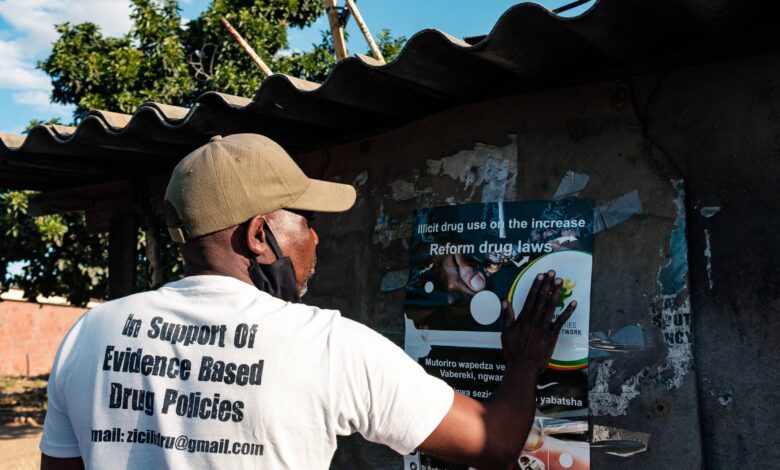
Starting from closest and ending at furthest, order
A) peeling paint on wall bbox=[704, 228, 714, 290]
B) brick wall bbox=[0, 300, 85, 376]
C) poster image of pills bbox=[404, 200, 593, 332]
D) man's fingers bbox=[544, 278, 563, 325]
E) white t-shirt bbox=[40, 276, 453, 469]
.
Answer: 1. white t-shirt bbox=[40, 276, 453, 469]
2. peeling paint on wall bbox=[704, 228, 714, 290]
3. man's fingers bbox=[544, 278, 563, 325]
4. poster image of pills bbox=[404, 200, 593, 332]
5. brick wall bbox=[0, 300, 85, 376]

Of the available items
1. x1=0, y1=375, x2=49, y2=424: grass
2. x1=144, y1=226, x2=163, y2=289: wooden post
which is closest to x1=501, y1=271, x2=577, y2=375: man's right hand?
x1=144, y1=226, x2=163, y2=289: wooden post

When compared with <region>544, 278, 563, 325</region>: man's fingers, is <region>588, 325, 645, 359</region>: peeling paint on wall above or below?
below

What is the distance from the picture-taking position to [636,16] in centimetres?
206

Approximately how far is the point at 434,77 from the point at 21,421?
12.8 meters

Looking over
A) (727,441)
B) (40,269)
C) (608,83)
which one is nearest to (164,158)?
(608,83)

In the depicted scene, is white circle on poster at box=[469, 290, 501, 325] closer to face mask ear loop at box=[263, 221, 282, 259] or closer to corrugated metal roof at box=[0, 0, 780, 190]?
corrugated metal roof at box=[0, 0, 780, 190]

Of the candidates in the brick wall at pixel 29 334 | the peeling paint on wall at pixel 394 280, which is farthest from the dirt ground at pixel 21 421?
the peeling paint on wall at pixel 394 280

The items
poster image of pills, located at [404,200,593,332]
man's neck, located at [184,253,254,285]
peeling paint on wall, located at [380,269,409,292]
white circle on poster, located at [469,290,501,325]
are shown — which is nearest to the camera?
man's neck, located at [184,253,254,285]

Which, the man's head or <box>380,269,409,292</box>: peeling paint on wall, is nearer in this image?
the man's head

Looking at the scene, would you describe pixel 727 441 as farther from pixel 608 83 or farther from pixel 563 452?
pixel 608 83

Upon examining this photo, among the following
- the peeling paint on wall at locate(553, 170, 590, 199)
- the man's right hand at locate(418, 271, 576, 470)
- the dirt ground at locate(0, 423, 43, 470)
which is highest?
the peeling paint on wall at locate(553, 170, 590, 199)

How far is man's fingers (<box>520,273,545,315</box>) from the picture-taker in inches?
95.5

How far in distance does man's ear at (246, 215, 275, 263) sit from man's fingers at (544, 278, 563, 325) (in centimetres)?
99

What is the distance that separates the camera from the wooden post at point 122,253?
504 centimetres
